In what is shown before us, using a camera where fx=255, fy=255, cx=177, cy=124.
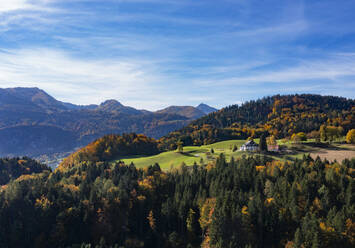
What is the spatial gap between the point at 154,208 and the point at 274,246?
129 feet

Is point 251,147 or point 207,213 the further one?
point 251,147

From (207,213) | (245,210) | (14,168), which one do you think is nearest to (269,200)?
(245,210)

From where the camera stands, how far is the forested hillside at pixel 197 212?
6694cm

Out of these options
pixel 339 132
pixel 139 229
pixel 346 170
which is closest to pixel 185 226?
pixel 139 229

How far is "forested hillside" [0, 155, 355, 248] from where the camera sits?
6694cm

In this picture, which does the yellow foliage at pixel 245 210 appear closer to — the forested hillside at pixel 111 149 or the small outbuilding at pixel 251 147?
the small outbuilding at pixel 251 147

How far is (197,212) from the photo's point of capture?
80688mm

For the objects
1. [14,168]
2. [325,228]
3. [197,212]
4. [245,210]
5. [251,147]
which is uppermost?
[251,147]

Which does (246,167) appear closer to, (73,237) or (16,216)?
(73,237)

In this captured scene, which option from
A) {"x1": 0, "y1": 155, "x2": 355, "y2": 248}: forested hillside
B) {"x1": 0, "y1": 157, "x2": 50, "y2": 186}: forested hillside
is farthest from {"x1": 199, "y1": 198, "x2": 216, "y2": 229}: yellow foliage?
{"x1": 0, "y1": 157, "x2": 50, "y2": 186}: forested hillside

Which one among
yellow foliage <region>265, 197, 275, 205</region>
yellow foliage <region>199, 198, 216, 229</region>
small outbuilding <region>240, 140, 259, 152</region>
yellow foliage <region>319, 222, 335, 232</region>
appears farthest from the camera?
small outbuilding <region>240, 140, 259, 152</region>

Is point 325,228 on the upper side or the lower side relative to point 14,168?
upper

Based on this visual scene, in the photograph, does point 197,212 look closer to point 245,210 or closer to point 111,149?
point 245,210

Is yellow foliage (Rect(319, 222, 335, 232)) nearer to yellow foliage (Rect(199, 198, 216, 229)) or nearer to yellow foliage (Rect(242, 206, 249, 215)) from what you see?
yellow foliage (Rect(242, 206, 249, 215))
